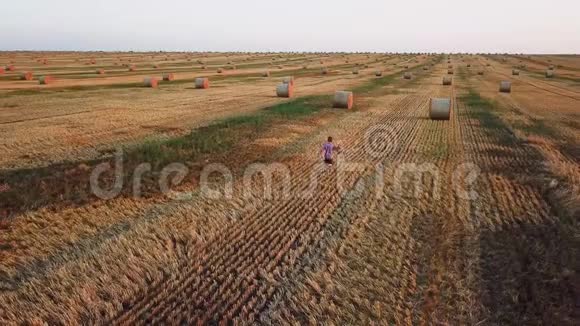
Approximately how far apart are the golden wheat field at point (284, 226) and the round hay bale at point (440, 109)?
2.95 metres

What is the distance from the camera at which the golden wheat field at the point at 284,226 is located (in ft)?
19.8

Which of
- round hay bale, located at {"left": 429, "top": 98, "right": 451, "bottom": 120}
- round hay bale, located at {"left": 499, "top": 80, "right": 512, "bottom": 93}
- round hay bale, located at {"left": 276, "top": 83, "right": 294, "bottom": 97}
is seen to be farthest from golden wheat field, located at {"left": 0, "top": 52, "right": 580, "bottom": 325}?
round hay bale, located at {"left": 499, "top": 80, "right": 512, "bottom": 93}

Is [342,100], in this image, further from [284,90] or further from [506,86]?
[506,86]

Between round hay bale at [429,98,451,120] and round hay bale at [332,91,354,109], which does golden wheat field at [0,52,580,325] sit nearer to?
round hay bale at [429,98,451,120]

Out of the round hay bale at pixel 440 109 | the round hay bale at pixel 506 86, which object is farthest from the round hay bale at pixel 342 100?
the round hay bale at pixel 506 86

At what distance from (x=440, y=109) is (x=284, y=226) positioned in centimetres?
1518

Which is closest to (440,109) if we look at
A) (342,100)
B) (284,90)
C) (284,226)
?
(342,100)

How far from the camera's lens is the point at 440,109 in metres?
21.2

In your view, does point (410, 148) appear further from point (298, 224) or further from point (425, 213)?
point (298, 224)

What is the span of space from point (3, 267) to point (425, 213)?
8.05 metres

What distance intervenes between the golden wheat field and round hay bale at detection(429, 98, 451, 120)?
9.69 ft

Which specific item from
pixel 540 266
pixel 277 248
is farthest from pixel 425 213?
pixel 277 248

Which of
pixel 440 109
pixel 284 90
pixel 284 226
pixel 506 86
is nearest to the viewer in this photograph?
pixel 284 226

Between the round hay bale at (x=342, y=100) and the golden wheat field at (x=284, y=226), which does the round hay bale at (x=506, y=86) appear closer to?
the round hay bale at (x=342, y=100)
